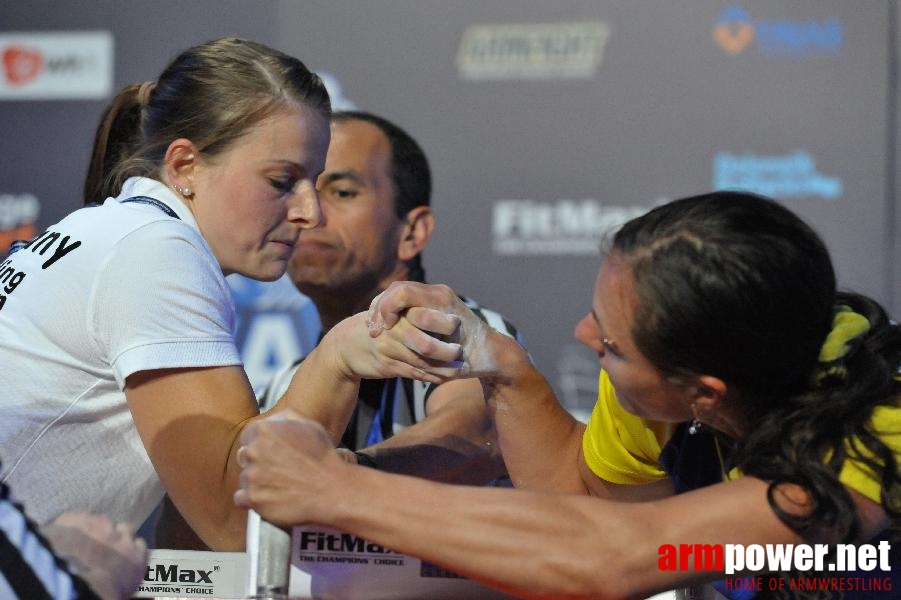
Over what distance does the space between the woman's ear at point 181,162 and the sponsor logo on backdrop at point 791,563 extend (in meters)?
0.90

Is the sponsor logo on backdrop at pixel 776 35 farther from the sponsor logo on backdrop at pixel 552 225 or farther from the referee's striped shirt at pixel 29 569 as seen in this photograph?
the referee's striped shirt at pixel 29 569

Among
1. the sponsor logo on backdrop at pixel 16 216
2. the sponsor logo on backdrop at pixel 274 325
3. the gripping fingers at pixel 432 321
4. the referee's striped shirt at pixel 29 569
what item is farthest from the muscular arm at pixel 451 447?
the sponsor logo on backdrop at pixel 16 216

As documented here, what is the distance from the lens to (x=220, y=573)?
53.7 inches

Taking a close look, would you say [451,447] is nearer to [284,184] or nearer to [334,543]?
[284,184]

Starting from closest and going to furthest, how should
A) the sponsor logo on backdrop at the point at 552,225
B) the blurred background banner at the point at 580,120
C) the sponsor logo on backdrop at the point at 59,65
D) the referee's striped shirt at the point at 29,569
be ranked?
the referee's striped shirt at the point at 29,569 → the blurred background banner at the point at 580,120 → the sponsor logo on backdrop at the point at 552,225 → the sponsor logo on backdrop at the point at 59,65

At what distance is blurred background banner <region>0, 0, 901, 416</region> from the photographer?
141 inches

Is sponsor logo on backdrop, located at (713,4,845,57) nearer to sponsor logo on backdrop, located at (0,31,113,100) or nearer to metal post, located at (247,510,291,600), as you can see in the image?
sponsor logo on backdrop, located at (0,31,113,100)

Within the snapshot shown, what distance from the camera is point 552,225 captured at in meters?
3.71

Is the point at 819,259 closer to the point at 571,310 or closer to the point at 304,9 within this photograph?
the point at 571,310

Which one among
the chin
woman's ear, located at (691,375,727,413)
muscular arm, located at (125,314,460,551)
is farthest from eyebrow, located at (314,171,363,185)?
woman's ear, located at (691,375,727,413)

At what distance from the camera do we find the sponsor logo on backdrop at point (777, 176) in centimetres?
358

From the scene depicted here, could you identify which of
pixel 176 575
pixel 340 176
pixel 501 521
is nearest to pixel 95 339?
pixel 176 575

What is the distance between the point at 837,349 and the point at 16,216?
338 centimetres

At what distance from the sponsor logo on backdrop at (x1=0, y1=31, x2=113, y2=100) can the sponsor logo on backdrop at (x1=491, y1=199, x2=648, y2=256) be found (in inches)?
59.2
